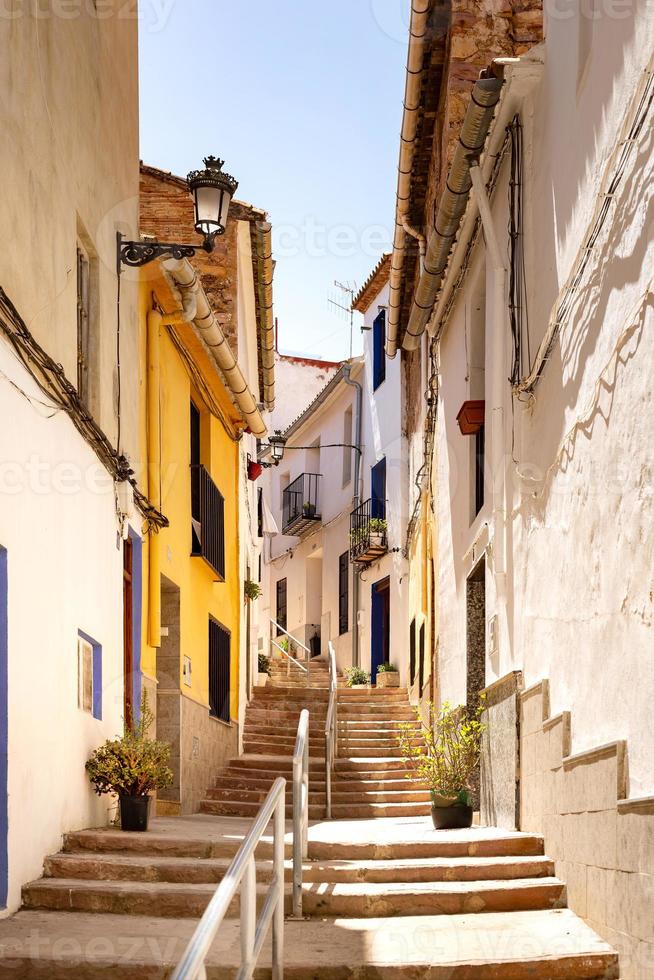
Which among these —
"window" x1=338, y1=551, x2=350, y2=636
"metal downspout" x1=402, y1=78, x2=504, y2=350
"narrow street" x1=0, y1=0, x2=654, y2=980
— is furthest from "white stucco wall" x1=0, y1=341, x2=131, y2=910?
"window" x1=338, y1=551, x2=350, y2=636

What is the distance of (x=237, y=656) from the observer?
17516mm

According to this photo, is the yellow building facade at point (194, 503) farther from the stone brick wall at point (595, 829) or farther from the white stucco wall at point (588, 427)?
the stone brick wall at point (595, 829)

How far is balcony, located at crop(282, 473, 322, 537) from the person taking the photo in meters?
31.1

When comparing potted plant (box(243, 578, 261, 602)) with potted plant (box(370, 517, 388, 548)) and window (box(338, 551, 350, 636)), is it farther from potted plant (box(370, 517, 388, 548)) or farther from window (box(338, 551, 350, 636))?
window (box(338, 551, 350, 636))

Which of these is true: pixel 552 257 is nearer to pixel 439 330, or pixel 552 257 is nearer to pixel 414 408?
pixel 439 330

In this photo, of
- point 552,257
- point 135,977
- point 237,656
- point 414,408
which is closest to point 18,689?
point 135,977

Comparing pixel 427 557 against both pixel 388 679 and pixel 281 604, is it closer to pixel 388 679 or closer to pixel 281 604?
pixel 388 679

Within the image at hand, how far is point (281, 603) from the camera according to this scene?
33312 mm

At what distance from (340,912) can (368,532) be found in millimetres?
17522

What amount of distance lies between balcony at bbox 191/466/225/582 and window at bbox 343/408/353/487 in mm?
12334

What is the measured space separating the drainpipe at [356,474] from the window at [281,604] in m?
5.84

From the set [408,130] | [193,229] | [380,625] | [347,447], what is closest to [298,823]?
[408,130]

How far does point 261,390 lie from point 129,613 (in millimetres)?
12252

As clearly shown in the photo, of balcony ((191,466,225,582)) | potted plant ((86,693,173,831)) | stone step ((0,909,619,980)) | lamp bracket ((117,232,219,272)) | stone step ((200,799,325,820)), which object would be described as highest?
lamp bracket ((117,232,219,272))
